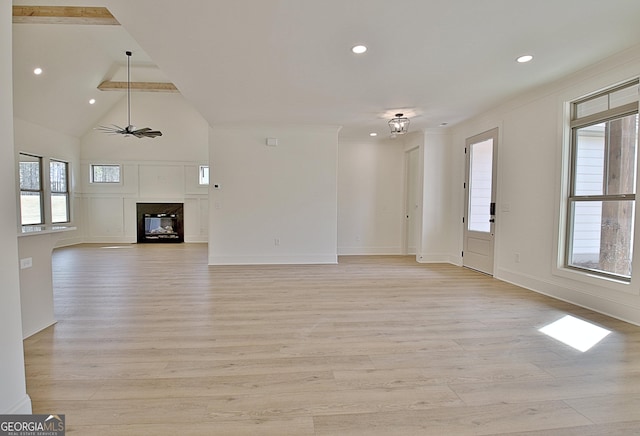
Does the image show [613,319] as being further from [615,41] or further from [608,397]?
[615,41]

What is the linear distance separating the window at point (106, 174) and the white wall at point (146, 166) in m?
0.17

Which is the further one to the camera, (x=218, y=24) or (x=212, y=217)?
(x=212, y=217)

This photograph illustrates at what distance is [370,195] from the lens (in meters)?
6.76

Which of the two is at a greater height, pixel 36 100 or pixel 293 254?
pixel 36 100

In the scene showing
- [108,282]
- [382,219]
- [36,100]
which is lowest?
[108,282]

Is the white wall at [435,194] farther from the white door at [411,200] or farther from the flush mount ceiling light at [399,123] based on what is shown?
the flush mount ceiling light at [399,123]

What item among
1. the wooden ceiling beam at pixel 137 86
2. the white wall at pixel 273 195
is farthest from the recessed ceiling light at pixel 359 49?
the wooden ceiling beam at pixel 137 86

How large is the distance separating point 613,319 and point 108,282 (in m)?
6.27

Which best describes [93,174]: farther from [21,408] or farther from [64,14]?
[21,408]

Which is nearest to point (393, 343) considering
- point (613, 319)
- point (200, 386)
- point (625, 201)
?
point (200, 386)

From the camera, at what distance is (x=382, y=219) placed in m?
6.81

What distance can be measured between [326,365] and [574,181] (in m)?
3.70

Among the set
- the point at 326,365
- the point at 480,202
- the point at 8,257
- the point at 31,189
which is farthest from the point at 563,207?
the point at 31,189

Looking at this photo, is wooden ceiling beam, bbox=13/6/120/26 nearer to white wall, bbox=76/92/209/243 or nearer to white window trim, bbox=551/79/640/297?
white wall, bbox=76/92/209/243
